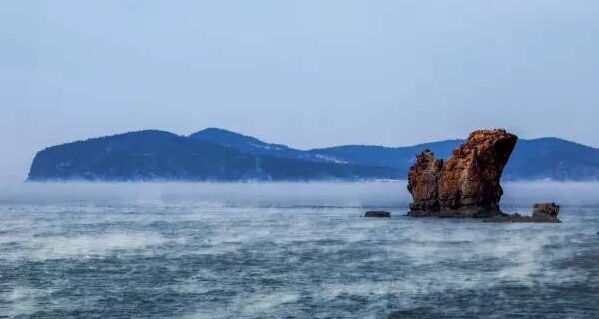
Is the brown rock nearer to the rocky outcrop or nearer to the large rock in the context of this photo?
the large rock

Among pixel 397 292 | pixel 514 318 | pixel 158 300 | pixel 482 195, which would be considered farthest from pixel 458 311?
pixel 482 195

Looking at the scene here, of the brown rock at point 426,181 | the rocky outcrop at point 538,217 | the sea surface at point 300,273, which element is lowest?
the sea surface at point 300,273

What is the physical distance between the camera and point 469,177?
414 ft

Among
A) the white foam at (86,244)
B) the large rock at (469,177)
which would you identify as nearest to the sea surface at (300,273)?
the white foam at (86,244)

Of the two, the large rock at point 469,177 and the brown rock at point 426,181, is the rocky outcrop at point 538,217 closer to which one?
the large rock at point 469,177

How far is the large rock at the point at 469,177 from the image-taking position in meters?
128

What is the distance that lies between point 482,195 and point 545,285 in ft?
247

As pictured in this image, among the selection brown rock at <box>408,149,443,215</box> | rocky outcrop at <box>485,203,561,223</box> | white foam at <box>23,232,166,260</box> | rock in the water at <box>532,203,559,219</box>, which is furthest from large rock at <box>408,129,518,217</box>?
white foam at <box>23,232,166,260</box>

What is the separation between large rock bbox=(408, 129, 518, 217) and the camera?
12781cm

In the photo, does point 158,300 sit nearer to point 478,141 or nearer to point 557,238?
point 557,238

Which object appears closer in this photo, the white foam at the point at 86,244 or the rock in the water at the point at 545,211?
the white foam at the point at 86,244

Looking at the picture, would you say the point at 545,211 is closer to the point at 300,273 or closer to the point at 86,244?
the point at 86,244

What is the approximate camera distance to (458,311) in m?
45.3

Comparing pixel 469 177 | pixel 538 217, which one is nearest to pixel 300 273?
pixel 469 177
